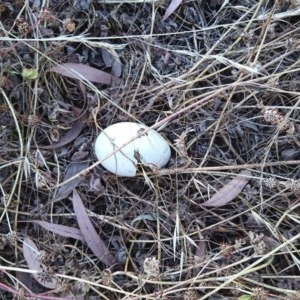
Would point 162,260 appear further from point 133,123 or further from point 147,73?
point 147,73

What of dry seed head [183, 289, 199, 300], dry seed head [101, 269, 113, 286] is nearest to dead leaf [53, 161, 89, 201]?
dry seed head [101, 269, 113, 286]

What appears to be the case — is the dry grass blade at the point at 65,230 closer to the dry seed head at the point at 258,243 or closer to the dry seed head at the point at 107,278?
the dry seed head at the point at 107,278

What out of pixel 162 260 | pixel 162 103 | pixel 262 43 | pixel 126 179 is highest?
pixel 262 43

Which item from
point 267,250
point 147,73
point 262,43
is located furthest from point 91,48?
point 267,250

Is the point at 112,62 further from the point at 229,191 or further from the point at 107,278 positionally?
the point at 107,278

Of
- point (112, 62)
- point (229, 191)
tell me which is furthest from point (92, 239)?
point (112, 62)

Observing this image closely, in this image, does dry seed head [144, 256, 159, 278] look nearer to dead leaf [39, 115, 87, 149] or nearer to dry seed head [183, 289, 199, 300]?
dry seed head [183, 289, 199, 300]
